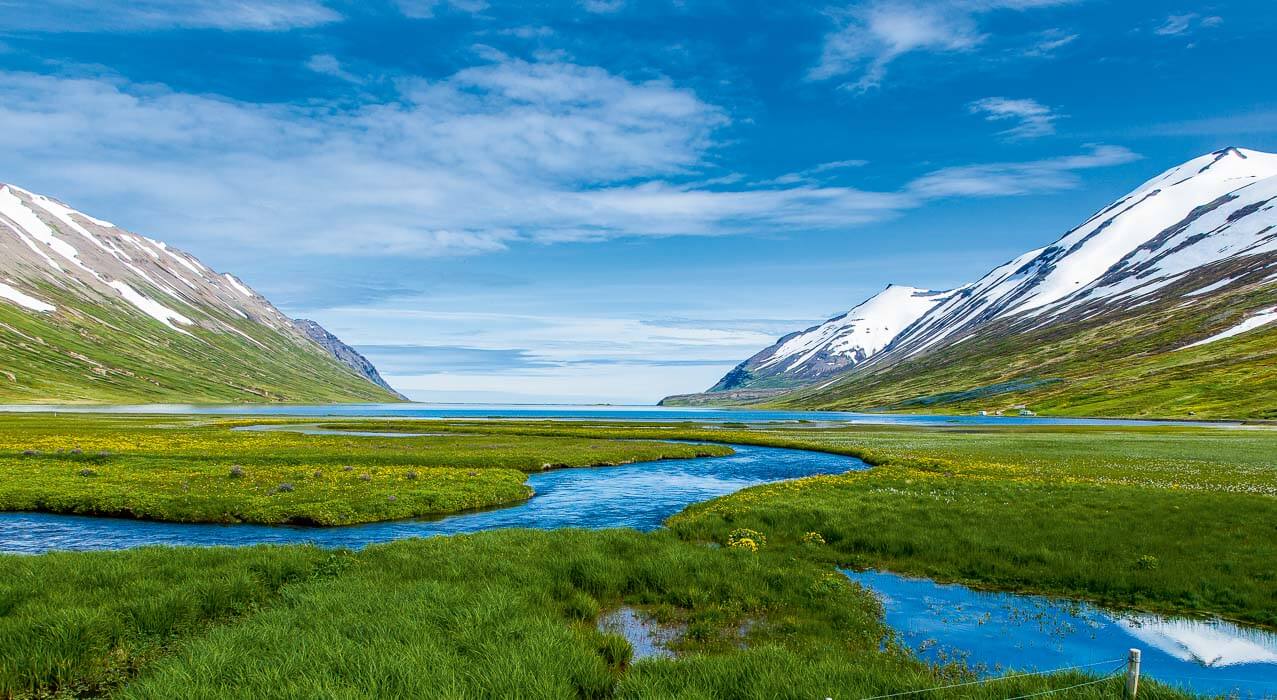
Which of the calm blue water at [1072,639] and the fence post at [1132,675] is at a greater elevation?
the fence post at [1132,675]

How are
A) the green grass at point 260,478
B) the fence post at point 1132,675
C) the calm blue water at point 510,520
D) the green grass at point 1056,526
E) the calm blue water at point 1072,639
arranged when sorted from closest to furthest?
the fence post at point 1132,675 → the calm blue water at point 1072,639 → the green grass at point 1056,526 → the calm blue water at point 510,520 → the green grass at point 260,478

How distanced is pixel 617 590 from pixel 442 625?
688 cm

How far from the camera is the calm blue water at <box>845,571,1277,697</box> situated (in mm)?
14766

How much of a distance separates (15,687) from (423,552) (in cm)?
1208

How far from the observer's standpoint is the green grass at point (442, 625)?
37.8ft

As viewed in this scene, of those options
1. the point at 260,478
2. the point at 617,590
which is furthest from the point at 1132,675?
the point at 260,478

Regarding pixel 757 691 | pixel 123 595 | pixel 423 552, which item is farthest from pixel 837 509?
pixel 123 595

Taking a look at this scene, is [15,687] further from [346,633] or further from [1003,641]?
[1003,641]

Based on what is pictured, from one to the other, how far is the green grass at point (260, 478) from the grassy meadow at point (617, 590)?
631mm

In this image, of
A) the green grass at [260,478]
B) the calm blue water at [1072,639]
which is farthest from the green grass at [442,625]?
the green grass at [260,478]

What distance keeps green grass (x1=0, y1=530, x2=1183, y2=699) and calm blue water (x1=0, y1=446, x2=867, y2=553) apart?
8.54 m

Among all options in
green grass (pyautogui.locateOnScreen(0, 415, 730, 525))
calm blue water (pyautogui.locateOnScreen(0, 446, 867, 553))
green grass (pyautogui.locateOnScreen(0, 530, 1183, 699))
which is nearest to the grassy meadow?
green grass (pyautogui.locateOnScreen(0, 530, 1183, 699))

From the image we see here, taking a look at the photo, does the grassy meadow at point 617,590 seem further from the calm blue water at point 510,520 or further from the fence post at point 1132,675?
the calm blue water at point 510,520

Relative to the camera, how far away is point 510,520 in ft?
117
